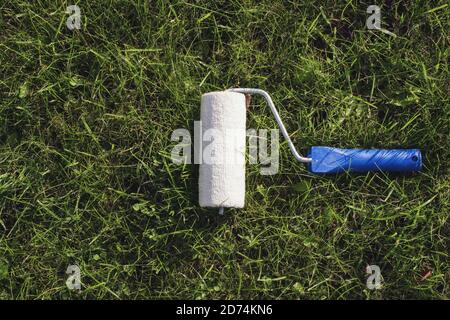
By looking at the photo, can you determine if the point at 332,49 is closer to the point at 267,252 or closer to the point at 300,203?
the point at 300,203

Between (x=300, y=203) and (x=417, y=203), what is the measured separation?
407 mm

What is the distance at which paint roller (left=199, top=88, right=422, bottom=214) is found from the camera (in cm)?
179

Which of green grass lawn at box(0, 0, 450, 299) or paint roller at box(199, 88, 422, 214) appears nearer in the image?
paint roller at box(199, 88, 422, 214)

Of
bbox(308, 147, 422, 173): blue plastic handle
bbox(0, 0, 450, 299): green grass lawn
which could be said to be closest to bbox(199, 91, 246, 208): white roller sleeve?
bbox(0, 0, 450, 299): green grass lawn

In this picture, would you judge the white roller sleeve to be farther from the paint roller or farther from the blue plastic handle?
the blue plastic handle

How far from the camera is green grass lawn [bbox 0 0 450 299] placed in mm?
1896

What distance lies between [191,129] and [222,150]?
0.18m

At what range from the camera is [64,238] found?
190 centimetres

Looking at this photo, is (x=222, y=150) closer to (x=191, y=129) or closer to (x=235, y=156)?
(x=235, y=156)

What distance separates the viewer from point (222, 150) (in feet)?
5.90

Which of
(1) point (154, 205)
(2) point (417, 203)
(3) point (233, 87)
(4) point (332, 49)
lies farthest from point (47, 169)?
(2) point (417, 203)

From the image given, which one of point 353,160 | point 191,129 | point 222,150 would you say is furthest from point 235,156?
point 353,160

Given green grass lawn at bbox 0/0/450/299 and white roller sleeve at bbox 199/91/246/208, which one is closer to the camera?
white roller sleeve at bbox 199/91/246/208

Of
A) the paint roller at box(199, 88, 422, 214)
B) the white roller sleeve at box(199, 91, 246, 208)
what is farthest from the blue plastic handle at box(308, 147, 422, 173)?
the white roller sleeve at box(199, 91, 246, 208)
